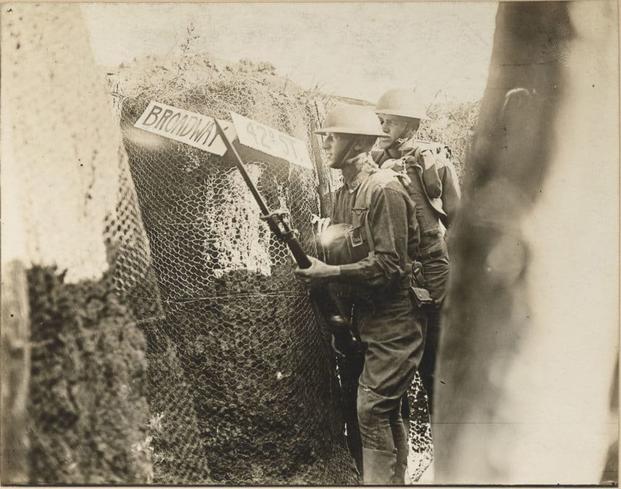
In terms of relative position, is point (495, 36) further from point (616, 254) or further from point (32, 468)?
point (32, 468)

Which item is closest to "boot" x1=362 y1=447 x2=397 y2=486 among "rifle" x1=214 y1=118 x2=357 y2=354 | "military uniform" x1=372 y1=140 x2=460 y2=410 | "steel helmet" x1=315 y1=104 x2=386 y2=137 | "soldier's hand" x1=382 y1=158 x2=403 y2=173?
"military uniform" x1=372 y1=140 x2=460 y2=410

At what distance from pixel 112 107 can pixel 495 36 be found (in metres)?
2.19

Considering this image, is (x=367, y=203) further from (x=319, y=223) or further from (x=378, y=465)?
(x=378, y=465)

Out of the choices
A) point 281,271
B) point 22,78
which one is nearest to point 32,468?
point 281,271

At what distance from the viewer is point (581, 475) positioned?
4.89 metres

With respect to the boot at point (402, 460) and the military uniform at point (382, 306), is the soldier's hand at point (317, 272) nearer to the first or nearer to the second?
the military uniform at point (382, 306)

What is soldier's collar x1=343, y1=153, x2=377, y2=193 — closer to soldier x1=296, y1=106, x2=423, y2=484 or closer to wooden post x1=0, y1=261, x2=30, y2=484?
soldier x1=296, y1=106, x2=423, y2=484

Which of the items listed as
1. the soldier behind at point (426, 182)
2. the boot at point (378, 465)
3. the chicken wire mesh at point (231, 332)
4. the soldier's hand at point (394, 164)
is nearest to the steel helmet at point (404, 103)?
the soldier behind at point (426, 182)

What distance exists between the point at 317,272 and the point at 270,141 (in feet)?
2.59

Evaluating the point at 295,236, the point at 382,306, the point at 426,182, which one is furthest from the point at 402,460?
the point at 426,182

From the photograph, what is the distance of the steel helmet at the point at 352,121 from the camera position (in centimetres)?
484

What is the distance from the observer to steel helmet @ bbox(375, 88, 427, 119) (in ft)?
16.2

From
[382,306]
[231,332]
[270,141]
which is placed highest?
[270,141]

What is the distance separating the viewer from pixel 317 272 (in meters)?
4.86
